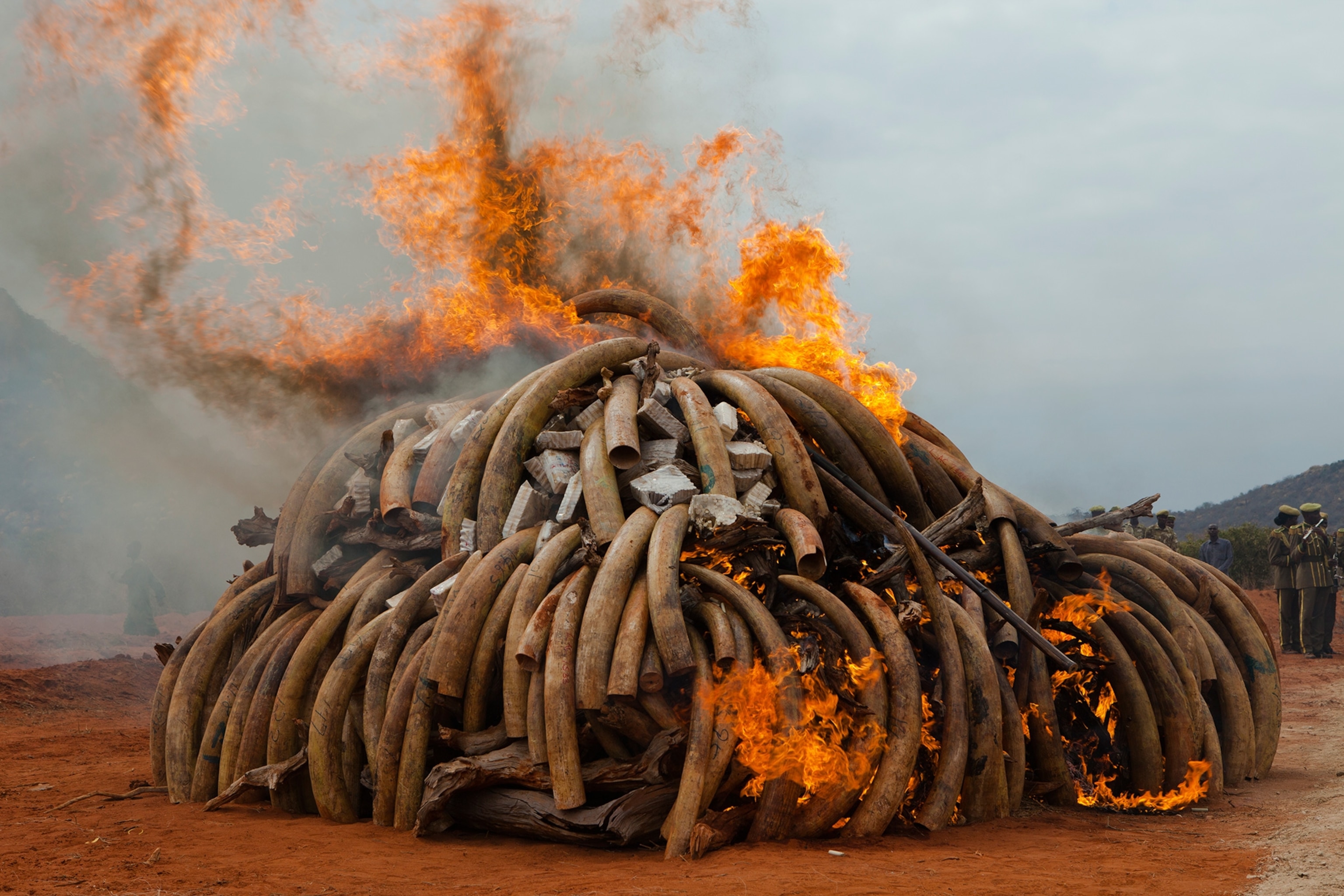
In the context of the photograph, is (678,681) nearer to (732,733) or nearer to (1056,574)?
(732,733)

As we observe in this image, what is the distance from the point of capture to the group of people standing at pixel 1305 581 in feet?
55.6

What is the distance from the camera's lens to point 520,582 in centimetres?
632

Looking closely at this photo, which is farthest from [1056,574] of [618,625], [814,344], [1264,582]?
[1264,582]

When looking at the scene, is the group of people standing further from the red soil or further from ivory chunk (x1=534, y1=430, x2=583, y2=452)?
the red soil

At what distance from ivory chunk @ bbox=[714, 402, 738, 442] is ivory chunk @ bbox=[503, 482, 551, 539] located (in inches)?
59.2

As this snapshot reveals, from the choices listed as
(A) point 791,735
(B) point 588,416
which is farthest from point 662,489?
(A) point 791,735

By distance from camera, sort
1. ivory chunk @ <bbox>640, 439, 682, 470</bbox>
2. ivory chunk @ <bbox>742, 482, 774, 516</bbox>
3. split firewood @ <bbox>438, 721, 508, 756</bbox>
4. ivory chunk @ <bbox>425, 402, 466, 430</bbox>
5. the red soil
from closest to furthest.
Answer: split firewood @ <bbox>438, 721, 508, 756</bbox>, ivory chunk @ <bbox>742, 482, 774, 516</bbox>, ivory chunk @ <bbox>640, 439, 682, 470</bbox>, ivory chunk @ <bbox>425, 402, 466, 430</bbox>, the red soil

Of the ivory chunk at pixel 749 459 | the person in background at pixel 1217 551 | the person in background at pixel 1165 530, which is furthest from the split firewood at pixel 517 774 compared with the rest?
the person in background at pixel 1217 551

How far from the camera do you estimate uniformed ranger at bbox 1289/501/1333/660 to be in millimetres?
16875

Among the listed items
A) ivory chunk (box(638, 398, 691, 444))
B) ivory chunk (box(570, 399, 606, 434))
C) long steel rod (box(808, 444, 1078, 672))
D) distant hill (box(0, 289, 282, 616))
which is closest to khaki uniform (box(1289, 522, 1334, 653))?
long steel rod (box(808, 444, 1078, 672))

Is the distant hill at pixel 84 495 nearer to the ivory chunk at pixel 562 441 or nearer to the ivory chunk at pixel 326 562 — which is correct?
the ivory chunk at pixel 326 562

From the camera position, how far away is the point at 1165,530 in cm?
1881

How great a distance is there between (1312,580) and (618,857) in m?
16.8

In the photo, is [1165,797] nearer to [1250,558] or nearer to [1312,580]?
[1312,580]
